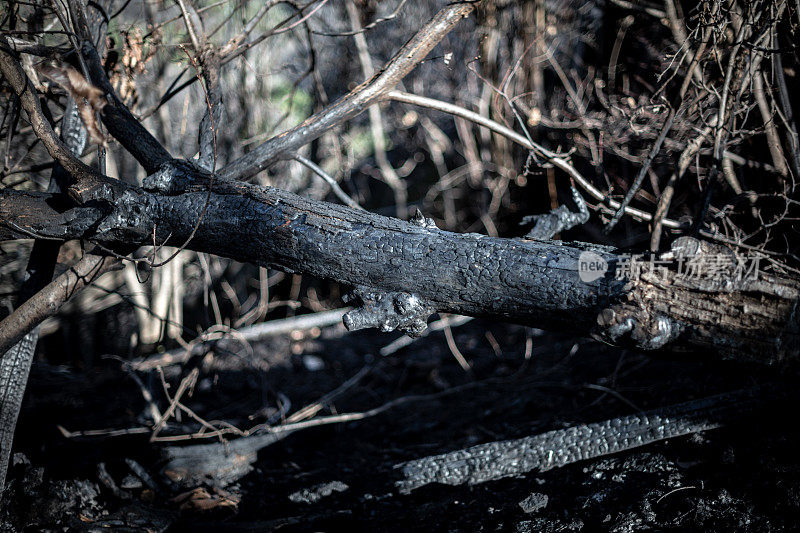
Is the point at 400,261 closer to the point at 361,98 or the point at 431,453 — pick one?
the point at 361,98

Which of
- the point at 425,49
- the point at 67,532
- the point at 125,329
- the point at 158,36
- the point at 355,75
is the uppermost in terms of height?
the point at 355,75

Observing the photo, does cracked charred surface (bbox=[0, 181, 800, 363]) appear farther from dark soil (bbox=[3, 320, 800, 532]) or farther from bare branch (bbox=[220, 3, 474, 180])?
bare branch (bbox=[220, 3, 474, 180])

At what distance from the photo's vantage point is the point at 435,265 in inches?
76.6

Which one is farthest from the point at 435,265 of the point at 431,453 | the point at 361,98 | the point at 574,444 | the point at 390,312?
the point at 431,453

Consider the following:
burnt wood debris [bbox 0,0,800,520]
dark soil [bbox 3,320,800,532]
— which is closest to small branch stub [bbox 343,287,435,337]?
burnt wood debris [bbox 0,0,800,520]

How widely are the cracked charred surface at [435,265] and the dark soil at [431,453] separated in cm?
19

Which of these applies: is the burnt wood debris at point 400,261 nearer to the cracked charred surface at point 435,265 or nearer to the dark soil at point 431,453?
the cracked charred surface at point 435,265

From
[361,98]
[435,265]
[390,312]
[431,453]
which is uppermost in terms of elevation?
[361,98]

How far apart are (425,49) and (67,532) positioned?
2604 millimetres

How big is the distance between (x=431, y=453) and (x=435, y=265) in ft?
4.56

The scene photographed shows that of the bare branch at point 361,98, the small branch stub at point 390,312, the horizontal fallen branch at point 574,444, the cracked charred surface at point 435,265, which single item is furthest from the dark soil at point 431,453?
the bare branch at point 361,98

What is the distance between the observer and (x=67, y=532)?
217cm

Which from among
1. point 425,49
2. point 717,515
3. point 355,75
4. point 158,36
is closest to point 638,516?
point 717,515

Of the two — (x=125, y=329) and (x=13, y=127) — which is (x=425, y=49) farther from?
(x=125, y=329)
